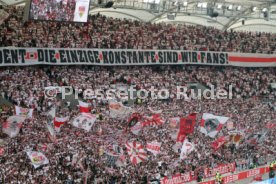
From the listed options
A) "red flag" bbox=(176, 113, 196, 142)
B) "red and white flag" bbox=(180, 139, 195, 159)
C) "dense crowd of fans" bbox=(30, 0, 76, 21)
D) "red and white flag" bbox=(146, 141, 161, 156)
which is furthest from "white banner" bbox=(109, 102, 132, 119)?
"dense crowd of fans" bbox=(30, 0, 76, 21)

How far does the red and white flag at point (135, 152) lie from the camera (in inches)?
985

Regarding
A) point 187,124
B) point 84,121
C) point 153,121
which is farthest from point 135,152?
point 187,124

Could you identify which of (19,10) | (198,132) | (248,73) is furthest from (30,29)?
(248,73)

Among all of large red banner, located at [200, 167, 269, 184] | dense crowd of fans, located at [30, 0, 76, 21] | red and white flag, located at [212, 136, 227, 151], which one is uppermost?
dense crowd of fans, located at [30, 0, 76, 21]

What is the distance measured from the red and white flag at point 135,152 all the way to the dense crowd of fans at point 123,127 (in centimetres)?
72

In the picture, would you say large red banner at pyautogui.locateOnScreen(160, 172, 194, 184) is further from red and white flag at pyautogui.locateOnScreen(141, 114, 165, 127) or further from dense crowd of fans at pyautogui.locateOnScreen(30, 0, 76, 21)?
dense crowd of fans at pyautogui.locateOnScreen(30, 0, 76, 21)

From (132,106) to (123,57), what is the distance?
358 cm

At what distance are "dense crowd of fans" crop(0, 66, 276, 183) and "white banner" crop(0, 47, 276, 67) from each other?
561mm

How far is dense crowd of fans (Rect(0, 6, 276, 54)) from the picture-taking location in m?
28.7

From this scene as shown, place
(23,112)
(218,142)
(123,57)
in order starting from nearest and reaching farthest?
A: 1. (23,112)
2. (218,142)
3. (123,57)

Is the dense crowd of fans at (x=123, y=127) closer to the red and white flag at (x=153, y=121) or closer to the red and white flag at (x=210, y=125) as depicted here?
the red and white flag at (x=153, y=121)

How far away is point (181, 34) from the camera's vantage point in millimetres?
37438

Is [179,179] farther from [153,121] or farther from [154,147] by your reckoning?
[153,121]

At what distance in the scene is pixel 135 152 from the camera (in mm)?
25109
